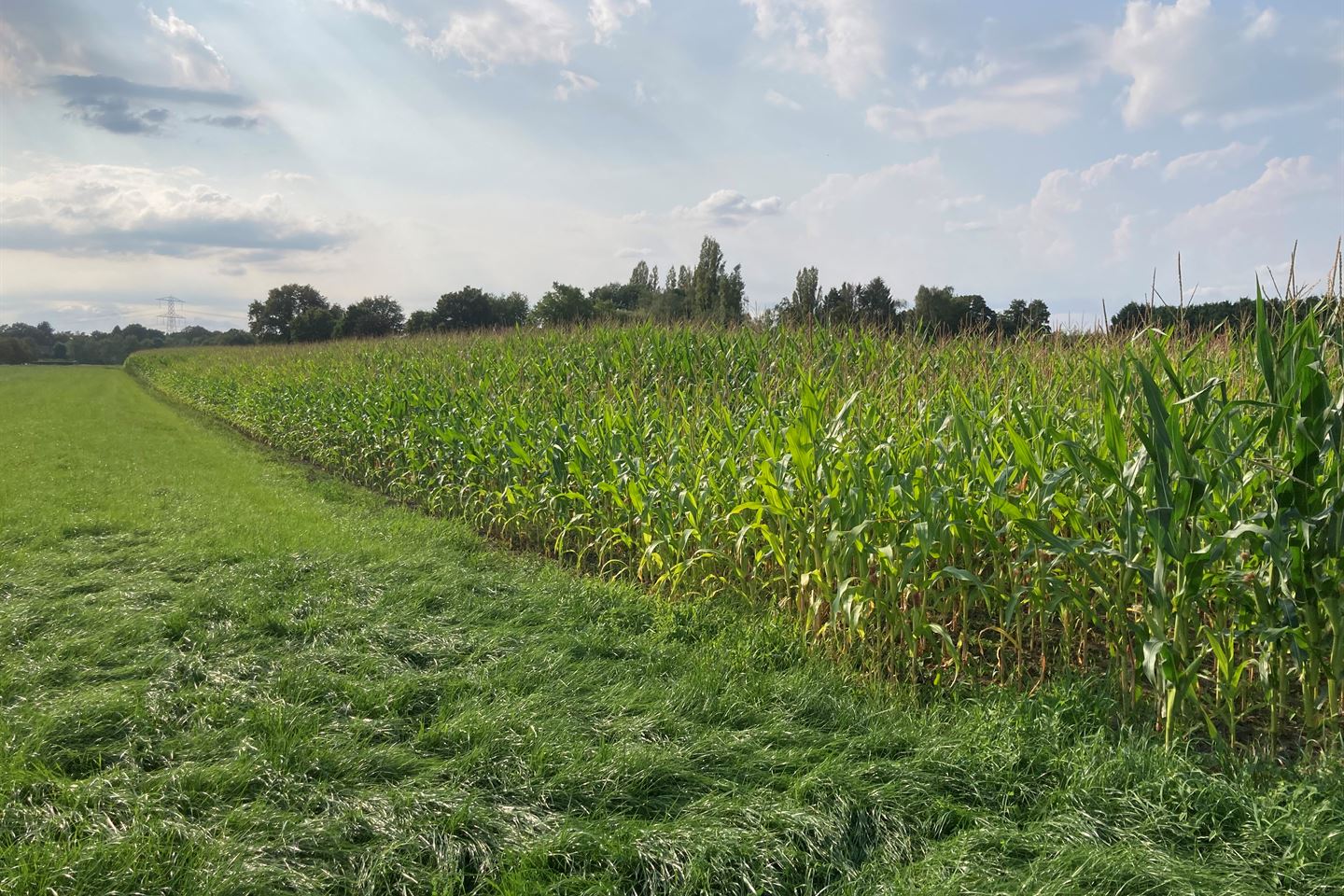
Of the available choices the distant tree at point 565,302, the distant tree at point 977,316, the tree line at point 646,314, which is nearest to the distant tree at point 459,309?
the tree line at point 646,314

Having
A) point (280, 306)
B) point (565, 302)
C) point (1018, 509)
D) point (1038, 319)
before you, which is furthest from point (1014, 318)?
point (280, 306)

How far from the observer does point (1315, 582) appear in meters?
2.76

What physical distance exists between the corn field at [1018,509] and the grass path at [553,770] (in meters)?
0.38

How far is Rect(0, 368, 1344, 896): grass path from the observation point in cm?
240

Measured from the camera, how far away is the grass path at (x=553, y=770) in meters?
2.40

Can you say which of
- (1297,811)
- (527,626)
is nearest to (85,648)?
(527,626)

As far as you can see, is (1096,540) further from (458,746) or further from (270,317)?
(270,317)

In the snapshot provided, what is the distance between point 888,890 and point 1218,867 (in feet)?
3.30

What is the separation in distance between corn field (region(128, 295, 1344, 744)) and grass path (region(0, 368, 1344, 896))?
0.38 metres

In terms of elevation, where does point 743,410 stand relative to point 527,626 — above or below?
above

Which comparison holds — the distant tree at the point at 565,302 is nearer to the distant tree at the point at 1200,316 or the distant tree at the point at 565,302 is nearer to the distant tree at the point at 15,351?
the distant tree at the point at 1200,316

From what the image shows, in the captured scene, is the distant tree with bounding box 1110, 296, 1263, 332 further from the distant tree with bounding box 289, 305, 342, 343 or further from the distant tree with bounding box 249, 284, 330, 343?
the distant tree with bounding box 249, 284, 330, 343

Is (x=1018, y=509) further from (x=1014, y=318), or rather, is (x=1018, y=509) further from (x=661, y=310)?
(x=661, y=310)

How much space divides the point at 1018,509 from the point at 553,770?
217 cm
